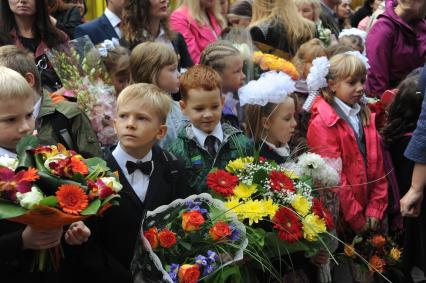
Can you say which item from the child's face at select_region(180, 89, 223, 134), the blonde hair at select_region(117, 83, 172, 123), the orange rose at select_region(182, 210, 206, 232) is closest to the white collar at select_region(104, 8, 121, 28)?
the child's face at select_region(180, 89, 223, 134)

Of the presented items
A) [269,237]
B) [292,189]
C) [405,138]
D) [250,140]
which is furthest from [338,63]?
[269,237]

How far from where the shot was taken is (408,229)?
4973 millimetres

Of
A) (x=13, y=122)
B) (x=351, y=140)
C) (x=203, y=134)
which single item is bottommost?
(x=351, y=140)

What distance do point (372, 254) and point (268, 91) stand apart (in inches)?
59.9

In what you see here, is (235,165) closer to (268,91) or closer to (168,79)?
(268,91)

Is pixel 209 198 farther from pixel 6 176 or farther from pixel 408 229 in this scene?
pixel 408 229

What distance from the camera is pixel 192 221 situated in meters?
3.52

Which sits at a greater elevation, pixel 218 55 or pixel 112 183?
pixel 112 183

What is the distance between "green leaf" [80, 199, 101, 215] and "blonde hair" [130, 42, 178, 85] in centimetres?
220

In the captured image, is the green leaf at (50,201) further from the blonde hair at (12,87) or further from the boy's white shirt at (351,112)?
the boy's white shirt at (351,112)

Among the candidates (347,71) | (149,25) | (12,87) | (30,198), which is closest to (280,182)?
(12,87)

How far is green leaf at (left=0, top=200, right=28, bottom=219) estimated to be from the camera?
2.79 meters

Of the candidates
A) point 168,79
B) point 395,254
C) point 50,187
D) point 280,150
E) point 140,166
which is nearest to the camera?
point 50,187

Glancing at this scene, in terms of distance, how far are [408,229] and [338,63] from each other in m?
1.45
